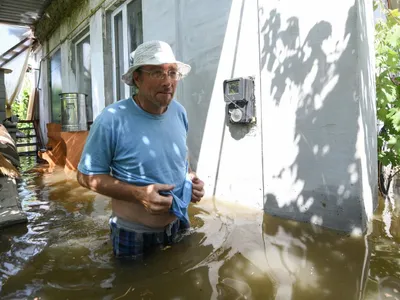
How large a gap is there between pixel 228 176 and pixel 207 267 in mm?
1929

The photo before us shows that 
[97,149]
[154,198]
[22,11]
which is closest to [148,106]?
[97,149]

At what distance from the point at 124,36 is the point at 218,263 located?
5.54 m

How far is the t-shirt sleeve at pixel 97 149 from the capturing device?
1.92 m

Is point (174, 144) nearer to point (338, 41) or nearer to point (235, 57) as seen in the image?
point (338, 41)

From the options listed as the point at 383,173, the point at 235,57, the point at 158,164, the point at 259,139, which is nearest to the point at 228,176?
the point at 259,139

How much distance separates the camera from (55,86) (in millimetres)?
11672

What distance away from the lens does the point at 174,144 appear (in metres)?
2.16

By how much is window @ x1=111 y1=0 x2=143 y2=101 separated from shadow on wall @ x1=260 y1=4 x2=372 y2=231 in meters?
3.59

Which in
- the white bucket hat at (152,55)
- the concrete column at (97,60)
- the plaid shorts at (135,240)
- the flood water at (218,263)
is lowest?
the flood water at (218,263)

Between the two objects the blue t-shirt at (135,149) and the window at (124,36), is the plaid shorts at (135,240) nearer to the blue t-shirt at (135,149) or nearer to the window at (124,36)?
the blue t-shirt at (135,149)

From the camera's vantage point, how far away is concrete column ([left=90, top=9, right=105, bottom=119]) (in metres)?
7.02

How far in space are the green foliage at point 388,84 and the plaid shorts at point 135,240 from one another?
2.66m

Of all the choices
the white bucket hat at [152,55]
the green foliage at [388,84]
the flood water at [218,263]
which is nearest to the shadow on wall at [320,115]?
the flood water at [218,263]

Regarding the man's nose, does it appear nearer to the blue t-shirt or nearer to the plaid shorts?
the blue t-shirt
